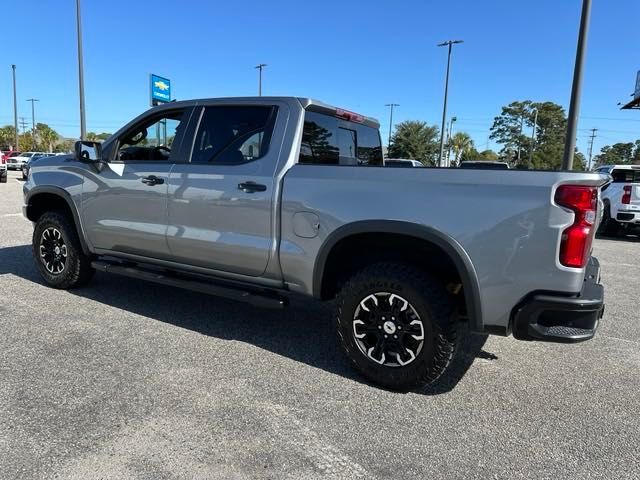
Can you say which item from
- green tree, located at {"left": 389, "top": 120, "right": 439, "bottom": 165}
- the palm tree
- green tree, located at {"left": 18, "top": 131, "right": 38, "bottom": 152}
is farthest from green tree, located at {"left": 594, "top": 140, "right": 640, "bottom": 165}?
green tree, located at {"left": 18, "top": 131, "right": 38, "bottom": 152}

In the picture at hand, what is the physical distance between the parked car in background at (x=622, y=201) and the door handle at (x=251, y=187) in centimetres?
964

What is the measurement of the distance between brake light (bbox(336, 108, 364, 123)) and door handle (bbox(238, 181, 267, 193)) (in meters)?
1.06

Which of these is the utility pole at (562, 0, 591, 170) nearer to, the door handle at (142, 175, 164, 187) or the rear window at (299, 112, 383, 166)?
the rear window at (299, 112, 383, 166)

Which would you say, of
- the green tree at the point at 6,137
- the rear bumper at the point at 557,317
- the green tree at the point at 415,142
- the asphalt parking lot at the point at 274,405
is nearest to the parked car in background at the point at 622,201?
the asphalt parking lot at the point at 274,405

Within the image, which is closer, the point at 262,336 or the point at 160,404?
the point at 160,404

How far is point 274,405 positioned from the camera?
3.00m

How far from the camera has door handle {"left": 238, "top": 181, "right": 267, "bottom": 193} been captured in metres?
3.61

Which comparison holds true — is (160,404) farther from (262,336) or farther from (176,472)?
(262,336)

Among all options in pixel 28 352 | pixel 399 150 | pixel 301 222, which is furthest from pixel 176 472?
pixel 399 150

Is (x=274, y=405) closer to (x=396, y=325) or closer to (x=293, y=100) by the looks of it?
(x=396, y=325)

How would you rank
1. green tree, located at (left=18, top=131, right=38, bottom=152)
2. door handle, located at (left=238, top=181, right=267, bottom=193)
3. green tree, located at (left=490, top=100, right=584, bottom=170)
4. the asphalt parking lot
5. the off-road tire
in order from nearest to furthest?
the asphalt parking lot
door handle, located at (left=238, top=181, right=267, bottom=193)
the off-road tire
green tree, located at (left=490, top=100, right=584, bottom=170)
green tree, located at (left=18, top=131, right=38, bottom=152)

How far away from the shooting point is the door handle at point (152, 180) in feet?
13.8

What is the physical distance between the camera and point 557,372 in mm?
3635

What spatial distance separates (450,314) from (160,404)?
6.05ft
